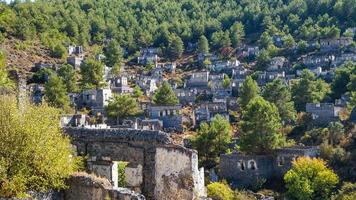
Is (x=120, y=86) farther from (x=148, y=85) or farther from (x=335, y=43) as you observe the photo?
(x=335, y=43)

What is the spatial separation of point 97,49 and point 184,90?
33.7 meters

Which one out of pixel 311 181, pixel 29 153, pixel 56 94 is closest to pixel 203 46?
pixel 56 94

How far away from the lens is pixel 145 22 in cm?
12331

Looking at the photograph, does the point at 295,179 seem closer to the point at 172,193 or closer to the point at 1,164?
the point at 172,193

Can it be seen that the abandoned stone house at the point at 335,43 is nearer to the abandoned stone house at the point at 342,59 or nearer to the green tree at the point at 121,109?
the abandoned stone house at the point at 342,59

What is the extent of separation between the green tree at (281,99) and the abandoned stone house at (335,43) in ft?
110

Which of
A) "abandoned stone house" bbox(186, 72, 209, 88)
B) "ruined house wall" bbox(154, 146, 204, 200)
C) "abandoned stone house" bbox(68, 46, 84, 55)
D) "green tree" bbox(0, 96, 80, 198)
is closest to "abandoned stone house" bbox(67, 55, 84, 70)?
"abandoned stone house" bbox(68, 46, 84, 55)

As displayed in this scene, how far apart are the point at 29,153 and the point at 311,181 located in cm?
2645

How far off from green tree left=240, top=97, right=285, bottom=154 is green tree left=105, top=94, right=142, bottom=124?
17988 mm

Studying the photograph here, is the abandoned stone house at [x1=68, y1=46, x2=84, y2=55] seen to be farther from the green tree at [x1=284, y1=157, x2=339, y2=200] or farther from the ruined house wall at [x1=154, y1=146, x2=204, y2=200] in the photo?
the ruined house wall at [x1=154, y1=146, x2=204, y2=200]

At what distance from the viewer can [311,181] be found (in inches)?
1531

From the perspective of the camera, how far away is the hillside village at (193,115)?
19.2 meters

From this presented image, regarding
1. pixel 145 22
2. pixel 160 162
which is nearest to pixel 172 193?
pixel 160 162

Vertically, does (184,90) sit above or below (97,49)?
below
